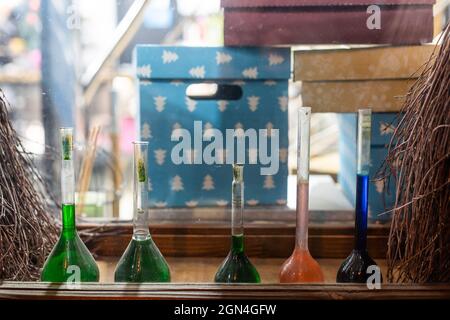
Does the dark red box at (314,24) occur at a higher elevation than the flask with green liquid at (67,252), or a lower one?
higher

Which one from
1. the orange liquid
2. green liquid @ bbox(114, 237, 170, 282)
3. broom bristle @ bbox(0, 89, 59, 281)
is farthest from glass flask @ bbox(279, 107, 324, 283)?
broom bristle @ bbox(0, 89, 59, 281)

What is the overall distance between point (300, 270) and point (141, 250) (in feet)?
0.65

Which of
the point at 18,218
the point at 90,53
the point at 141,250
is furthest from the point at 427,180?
the point at 90,53

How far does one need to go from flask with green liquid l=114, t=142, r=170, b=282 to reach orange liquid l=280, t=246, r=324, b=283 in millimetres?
147

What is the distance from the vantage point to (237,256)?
0.73 metres

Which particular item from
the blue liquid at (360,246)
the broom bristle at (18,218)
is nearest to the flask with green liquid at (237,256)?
the blue liquid at (360,246)

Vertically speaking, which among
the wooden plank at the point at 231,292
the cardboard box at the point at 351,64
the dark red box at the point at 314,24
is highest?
the dark red box at the point at 314,24

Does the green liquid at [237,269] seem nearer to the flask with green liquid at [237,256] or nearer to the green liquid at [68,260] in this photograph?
the flask with green liquid at [237,256]

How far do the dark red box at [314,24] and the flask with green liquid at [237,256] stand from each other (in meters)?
0.30

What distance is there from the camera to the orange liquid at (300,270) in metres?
0.75

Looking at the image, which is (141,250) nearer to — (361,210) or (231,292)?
(231,292)

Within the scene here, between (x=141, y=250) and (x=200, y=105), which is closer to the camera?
(x=141, y=250)

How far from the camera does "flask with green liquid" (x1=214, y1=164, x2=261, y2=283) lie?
723mm
